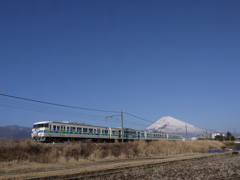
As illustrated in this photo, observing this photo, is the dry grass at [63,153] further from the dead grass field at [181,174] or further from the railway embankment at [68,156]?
the dead grass field at [181,174]

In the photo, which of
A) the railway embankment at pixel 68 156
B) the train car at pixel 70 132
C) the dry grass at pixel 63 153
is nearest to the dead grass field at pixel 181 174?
the railway embankment at pixel 68 156

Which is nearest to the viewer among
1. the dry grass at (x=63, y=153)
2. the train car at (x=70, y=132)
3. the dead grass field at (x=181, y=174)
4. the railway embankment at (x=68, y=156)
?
the dead grass field at (x=181, y=174)

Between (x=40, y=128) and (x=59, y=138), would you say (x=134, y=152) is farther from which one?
(x=40, y=128)

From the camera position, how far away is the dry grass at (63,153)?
18703mm

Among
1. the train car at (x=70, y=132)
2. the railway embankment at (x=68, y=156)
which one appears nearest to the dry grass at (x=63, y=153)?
the railway embankment at (x=68, y=156)

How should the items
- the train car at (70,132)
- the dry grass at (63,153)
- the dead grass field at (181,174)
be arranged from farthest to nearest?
the train car at (70,132), the dry grass at (63,153), the dead grass field at (181,174)

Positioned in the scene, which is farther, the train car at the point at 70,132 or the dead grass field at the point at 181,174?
the train car at the point at 70,132

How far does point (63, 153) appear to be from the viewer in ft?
75.5

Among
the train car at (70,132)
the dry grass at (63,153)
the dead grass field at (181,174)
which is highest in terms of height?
the train car at (70,132)

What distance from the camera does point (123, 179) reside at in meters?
12.6

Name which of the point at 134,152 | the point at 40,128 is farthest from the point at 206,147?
the point at 40,128

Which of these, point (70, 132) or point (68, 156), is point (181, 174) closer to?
point (68, 156)

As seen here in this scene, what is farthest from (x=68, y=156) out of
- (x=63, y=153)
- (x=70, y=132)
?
(x=70, y=132)

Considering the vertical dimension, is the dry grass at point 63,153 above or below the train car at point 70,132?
below
